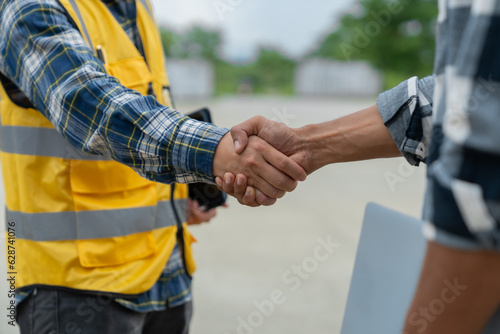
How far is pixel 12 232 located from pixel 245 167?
24.4 inches

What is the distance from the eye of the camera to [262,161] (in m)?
1.34

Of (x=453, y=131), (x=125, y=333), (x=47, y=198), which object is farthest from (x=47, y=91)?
(x=453, y=131)

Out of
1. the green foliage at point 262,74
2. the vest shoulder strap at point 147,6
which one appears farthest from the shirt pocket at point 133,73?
the green foliage at point 262,74

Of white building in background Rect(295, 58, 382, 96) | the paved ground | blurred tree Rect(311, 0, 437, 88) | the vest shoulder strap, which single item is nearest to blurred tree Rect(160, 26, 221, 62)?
white building in background Rect(295, 58, 382, 96)

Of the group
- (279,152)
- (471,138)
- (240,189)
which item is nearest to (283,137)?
(279,152)

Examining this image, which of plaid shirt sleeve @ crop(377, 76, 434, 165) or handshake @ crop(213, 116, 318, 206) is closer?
plaid shirt sleeve @ crop(377, 76, 434, 165)

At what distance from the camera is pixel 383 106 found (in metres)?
1.08

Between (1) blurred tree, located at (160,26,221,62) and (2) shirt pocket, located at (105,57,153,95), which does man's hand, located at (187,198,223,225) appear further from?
(1) blurred tree, located at (160,26,221,62)

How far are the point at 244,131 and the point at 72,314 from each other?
0.61 metres

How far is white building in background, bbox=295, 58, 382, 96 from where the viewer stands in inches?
1042

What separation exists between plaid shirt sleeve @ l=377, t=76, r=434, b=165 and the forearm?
0.08 meters

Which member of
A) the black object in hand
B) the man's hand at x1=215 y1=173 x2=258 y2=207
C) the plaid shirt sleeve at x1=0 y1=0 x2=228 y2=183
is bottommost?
the black object in hand

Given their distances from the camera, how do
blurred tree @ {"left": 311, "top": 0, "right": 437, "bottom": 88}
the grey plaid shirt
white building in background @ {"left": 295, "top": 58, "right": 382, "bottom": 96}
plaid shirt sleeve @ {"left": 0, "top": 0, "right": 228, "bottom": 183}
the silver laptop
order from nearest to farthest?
the grey plaid shirt, the silver laptop, plaid shirt sleeve @ {"left": 0, "top": 0, "right": 228, "bottom": 183}, blurred tree @ {"left": 311, "top": 0, "right": 437, "bottom": 88}, white building in background @ {"left": 295, "top": 58, "right": 382, "bottom": 96}

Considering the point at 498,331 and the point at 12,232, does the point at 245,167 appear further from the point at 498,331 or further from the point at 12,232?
the point at 498,331
